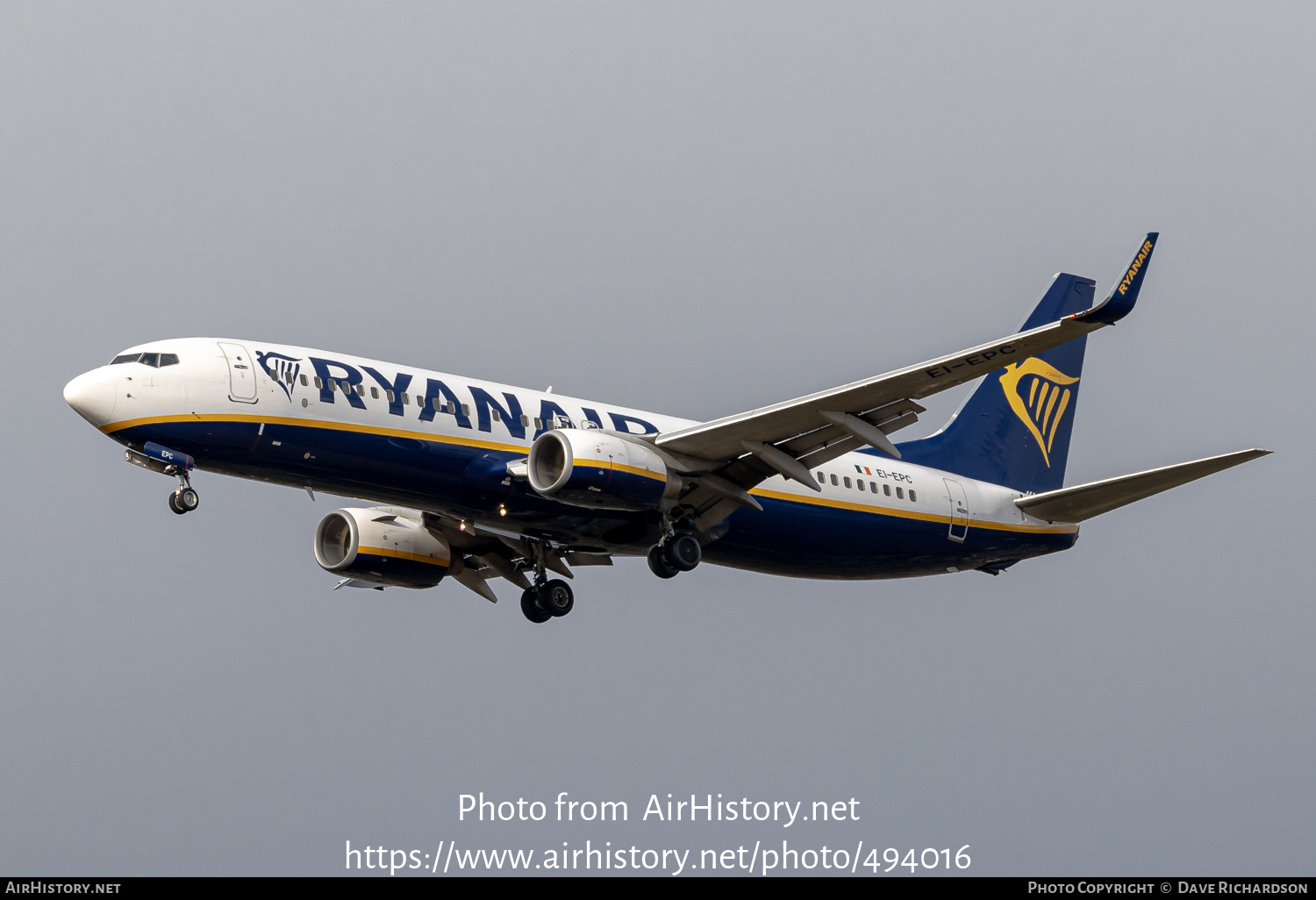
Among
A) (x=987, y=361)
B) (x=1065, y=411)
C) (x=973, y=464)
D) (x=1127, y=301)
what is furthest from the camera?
(x=1065, y=411)

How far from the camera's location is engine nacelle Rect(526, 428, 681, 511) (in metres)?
29.8

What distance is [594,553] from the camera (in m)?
35.9

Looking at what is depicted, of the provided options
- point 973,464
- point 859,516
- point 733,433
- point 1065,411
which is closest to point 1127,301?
point 733,433

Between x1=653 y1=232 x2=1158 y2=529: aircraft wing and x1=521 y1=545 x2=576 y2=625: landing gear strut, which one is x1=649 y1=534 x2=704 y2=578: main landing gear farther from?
x1=521 y1=545 x2=576 y2=625: landing gear strut

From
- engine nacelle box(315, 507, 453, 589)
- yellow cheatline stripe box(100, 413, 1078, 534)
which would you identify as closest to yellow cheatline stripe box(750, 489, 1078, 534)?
yellow cheatline stripe box(100, 413, 1078, 534)

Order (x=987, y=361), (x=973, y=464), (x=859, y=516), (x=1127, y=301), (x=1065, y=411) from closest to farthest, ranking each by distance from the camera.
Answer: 1. (x=1127, y=301)
2. (x=987, y=361)
3. (x=859, y=516)
4. (x=973, y=464)
5. (x=1065, y=411)

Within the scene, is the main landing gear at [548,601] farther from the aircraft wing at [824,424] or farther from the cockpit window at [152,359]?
the cockpit window at [152,359]

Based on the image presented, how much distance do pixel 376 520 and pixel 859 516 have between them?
1104cm

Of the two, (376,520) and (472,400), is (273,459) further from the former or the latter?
(376,520)

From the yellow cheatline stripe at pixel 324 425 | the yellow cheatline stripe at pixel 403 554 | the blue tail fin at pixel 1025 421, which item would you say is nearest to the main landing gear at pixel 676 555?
the yellow cheatline stripe at pixel 324 425

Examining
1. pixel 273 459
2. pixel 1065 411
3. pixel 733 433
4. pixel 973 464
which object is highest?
pixel 1065 411

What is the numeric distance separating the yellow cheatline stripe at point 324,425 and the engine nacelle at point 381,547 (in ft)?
19.8

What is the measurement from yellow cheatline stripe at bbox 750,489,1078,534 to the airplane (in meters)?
0.06

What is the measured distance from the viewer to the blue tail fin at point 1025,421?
3869cm
